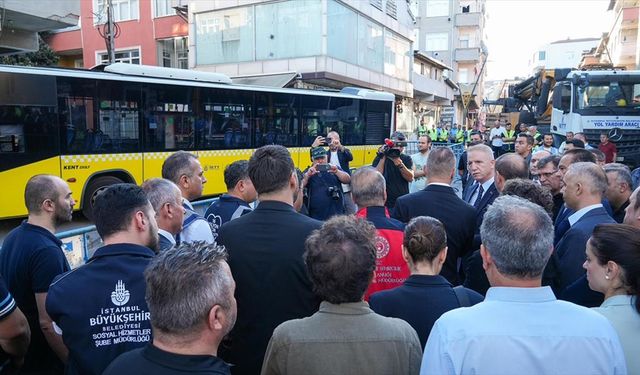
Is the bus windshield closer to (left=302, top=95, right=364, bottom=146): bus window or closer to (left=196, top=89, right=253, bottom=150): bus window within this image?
(left=302, top=95, right=364, bottom=146): bus window

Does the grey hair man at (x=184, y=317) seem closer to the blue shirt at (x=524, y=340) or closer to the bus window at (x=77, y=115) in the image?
the blue shirt at (x=524, y=340)

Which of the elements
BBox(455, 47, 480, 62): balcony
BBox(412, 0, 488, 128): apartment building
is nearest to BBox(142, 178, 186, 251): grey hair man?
BBox(412, 0, 488, 128): apartment building

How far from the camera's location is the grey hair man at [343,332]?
1882 millimetres

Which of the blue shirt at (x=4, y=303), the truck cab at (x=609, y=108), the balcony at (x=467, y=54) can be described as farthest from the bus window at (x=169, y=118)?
the balcony at (x=467, y=54)

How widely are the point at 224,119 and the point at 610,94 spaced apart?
11.0m

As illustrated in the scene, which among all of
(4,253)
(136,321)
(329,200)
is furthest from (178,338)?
(329,200)

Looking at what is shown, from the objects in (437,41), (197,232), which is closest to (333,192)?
(197,232)

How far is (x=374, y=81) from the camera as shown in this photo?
27688 millimetres

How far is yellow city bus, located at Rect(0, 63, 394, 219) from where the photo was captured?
9.23 meters

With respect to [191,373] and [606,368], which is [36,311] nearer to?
[191,373]

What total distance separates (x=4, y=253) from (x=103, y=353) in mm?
1428

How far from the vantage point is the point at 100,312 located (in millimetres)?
2195

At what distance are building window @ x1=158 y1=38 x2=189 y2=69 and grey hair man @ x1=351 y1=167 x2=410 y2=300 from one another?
26.4 metres

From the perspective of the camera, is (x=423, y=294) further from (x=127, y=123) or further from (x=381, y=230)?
(x=127, y=123)
